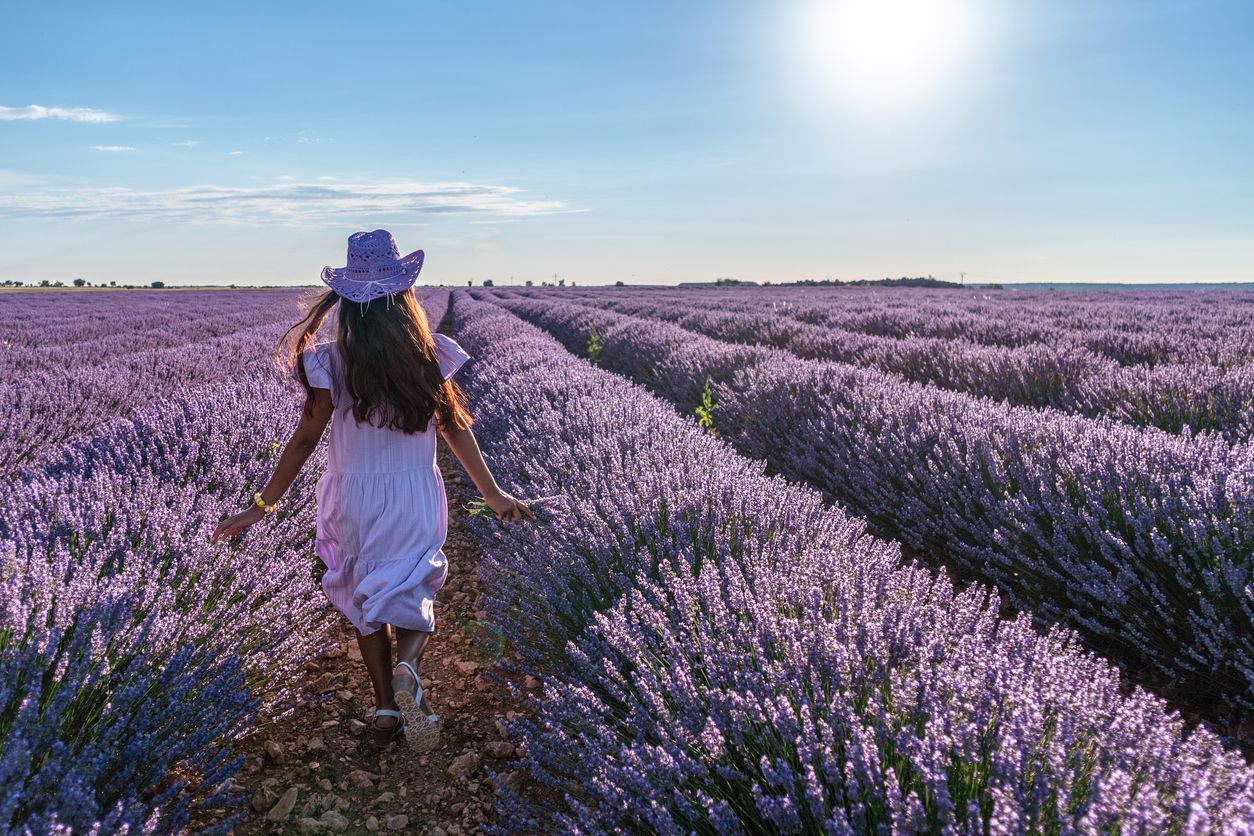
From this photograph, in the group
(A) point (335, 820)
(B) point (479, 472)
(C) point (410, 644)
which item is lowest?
(A) point (335, 820)

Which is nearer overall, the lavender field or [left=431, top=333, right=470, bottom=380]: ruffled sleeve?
the lavender field

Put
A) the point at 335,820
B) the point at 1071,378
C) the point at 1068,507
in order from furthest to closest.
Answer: the point at 1071,378
the point at 1068,507
the point at 335,820

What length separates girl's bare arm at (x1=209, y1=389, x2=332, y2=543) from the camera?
2006 mm

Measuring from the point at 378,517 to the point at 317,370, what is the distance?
1.47 feet

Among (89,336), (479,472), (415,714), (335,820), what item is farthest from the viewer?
(89,336)

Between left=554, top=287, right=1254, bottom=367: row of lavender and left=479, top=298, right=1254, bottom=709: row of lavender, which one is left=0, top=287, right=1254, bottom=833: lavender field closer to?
left=479, top=298, right=1254, bottom=709: row of lavender

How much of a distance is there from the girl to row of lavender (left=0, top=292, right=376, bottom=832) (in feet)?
0.72

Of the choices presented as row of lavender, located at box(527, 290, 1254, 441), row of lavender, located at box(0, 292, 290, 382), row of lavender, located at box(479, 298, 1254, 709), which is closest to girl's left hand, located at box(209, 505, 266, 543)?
row of lavender, located at box(479, 298, 1254, 709)

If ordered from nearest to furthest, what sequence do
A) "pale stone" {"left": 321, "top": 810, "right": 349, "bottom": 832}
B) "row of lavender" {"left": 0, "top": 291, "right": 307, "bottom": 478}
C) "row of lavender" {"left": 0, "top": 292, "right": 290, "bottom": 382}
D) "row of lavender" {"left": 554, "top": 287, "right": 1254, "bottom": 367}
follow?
"pale stone" {"left": 321, "top": 810, "right": 349, "bottom": 832} < "row of lavender" {"left": 0, "top": 291, "right": 307, "bottom": 478} < "row of lavender" {"left": 554, "top": 287, "right": 1254, "bottom": 367} < "row of lavender" {"left": 0, "top": 292, "right": 290, "bottom": 382}

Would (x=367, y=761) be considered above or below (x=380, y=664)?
below

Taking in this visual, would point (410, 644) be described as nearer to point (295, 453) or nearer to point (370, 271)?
point (295, 453)

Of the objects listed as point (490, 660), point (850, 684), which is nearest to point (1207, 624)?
point (850, 684)

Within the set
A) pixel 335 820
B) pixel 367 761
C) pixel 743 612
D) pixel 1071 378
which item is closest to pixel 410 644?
pixel 367 761

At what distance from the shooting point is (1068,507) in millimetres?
2582
